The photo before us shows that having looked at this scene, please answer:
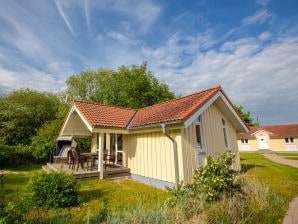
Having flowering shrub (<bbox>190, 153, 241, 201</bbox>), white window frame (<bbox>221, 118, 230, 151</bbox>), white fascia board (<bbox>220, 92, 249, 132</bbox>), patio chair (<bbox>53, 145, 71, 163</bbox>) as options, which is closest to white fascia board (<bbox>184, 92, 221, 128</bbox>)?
white fascia board (<bbox>220, 92, 249, 132</bbox>)

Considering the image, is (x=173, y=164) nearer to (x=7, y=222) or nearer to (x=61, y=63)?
(x=7, y=222)

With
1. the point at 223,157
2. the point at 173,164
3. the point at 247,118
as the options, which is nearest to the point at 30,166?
the point at 173,164

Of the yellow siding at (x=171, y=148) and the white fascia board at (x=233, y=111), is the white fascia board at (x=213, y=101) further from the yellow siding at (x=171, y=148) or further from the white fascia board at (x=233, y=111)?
the yellow siding at (x=171, y=148)

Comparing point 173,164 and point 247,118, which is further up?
point 247,118

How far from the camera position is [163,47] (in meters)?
12.8

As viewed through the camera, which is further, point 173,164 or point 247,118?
point 247,118

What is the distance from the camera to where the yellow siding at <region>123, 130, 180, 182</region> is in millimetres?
7797

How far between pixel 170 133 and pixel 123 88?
2248cm

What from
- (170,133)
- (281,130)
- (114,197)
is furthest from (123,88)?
(281,130)

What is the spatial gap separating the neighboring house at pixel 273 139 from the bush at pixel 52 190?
3715 centimetres

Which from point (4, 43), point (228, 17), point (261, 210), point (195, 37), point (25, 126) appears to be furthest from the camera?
point (25, 126)

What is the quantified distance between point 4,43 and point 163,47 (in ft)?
33.1

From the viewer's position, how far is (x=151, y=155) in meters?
8.82

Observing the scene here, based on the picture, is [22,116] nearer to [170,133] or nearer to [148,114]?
[148,114]
